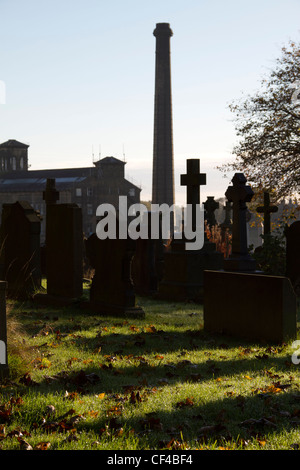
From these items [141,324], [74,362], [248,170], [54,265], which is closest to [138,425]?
[74,362]

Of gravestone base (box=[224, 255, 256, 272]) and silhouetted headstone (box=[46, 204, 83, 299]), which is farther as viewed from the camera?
silhouetted headstone (box=[46, 204, 83, 299])

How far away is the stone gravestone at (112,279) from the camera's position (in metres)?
10.3

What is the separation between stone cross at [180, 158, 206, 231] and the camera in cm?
1341

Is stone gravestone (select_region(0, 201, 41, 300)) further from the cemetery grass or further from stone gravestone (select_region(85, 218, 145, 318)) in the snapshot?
the cemetery grass

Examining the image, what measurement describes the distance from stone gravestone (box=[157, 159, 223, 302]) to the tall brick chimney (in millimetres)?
42445

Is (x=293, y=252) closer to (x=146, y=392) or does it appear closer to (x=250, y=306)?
(x=250, y=306)

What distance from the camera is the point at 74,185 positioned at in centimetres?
6988

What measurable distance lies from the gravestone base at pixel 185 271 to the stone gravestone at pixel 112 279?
3008 millimetres

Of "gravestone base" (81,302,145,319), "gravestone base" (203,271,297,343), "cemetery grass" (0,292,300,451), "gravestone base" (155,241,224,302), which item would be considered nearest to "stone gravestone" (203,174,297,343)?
"gravestone base" (203,271,297,343)

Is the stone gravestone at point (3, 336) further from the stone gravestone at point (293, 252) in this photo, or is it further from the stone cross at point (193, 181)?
the stone gravestone at point (293, 252)

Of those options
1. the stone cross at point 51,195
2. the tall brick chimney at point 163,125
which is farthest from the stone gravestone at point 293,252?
the tall brick chimney at point 163,125

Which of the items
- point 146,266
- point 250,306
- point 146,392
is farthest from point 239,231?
point 146,392

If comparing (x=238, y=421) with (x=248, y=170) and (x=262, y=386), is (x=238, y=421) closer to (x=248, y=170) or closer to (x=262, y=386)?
Answer: (x=262, y=386)

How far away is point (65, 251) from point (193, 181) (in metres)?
3.60
